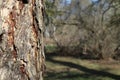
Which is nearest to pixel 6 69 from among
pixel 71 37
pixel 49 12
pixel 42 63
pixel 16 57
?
pixel 16 57

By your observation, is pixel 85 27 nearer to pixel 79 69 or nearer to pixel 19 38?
pixel 79 69

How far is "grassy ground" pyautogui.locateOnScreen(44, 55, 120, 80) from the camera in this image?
16250 mm

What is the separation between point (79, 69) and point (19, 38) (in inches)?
641

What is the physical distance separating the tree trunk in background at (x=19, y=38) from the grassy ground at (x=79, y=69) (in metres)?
12.6

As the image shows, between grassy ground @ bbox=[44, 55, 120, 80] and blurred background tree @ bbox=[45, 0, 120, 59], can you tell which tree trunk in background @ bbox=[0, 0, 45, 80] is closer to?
grassy ground @ bbox=[44, 55, 120, 80]

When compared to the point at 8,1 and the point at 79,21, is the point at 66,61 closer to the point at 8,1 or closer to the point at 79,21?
the point at 79,21

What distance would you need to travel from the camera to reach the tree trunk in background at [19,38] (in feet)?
8.79

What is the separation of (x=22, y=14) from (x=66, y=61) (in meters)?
19.1

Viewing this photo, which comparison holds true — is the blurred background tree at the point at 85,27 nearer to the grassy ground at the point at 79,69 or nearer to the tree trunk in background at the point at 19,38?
the grassy ground at the point at 79,69

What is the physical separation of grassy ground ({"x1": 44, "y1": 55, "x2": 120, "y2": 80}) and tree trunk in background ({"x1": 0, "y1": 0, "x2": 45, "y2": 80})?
497 inches

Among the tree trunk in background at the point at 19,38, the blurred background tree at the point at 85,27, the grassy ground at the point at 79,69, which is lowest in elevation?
the grassy ground at the point at 79,69

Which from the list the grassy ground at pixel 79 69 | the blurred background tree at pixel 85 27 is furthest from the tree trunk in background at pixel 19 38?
the blurred background tree at pixel 85 27

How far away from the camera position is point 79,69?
744 inches

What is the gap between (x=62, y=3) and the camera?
79.4 ft
